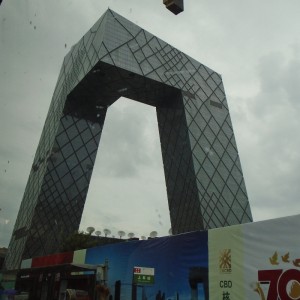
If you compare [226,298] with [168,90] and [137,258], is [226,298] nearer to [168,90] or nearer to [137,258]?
[137,258]

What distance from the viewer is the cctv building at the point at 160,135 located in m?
68.8

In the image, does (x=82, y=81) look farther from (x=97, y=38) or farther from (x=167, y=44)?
(x=167, y=44)

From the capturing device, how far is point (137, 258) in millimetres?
15609

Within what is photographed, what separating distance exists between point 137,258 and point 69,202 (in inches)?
2586

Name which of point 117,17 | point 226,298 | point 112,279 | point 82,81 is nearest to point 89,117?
point 82,81

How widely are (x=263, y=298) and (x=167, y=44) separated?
72.9 metres

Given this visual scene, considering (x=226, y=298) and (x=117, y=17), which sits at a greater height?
(x=117, y=17)

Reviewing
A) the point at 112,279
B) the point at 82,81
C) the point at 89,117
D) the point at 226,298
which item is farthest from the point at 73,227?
the point at 226,298

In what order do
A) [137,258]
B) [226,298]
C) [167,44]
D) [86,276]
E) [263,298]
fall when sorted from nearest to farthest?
1. [263,298]
2. [226,298]
3. [86,276]
4. [137,258]
5. [167,44]

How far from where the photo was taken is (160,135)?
83750mm

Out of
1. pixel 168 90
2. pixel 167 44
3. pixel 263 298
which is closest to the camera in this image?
pixel 263 298

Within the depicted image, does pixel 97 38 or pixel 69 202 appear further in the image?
pixel 69 202

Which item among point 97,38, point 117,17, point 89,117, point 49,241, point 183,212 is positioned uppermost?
point 117,17

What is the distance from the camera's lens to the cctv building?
226 feet
